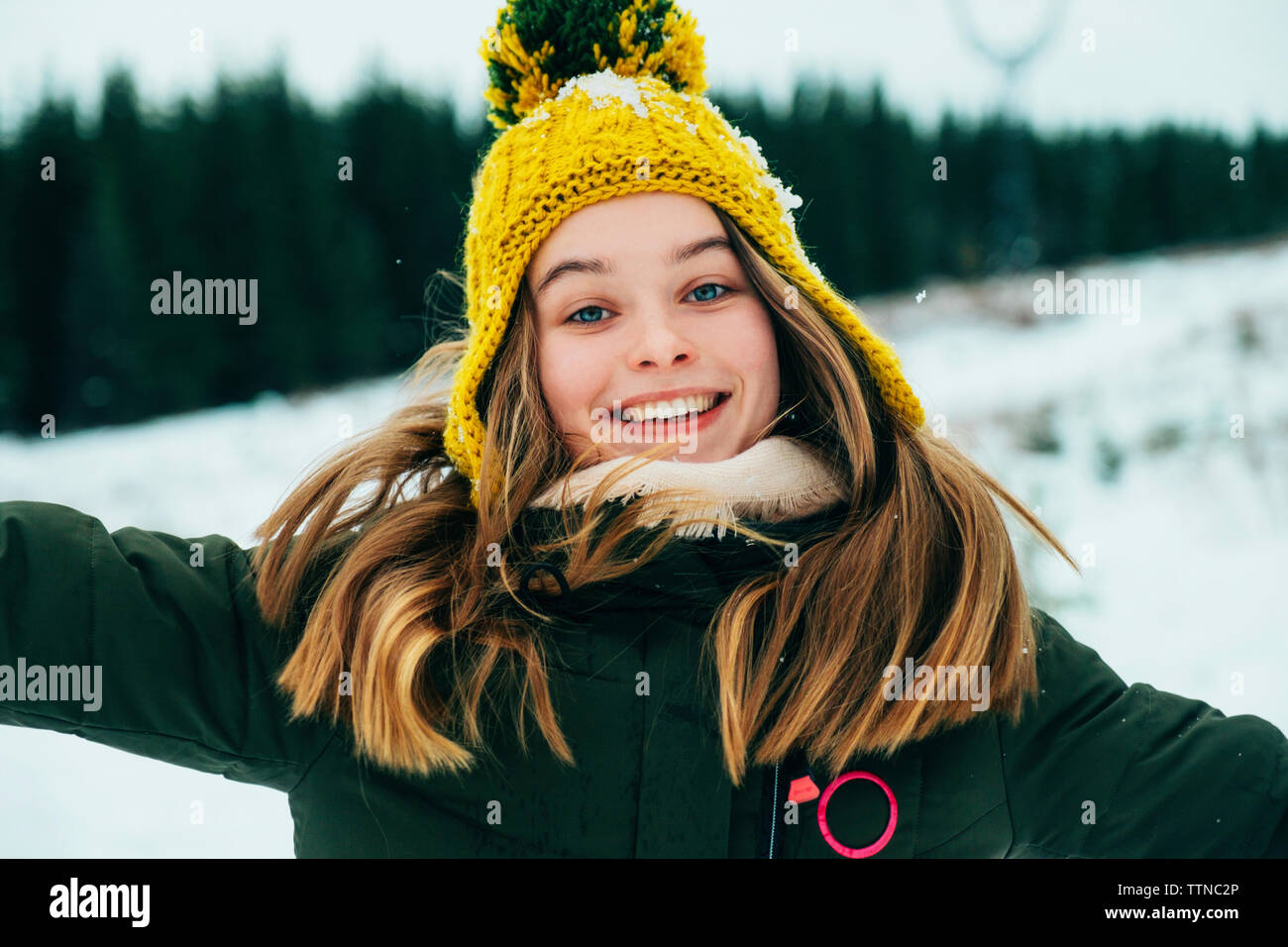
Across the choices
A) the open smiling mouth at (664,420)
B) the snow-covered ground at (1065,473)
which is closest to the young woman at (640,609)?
the open smiling mouth at (664,420)

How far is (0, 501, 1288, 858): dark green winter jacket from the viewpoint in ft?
4.48

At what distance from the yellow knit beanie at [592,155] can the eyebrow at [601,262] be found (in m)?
0.06

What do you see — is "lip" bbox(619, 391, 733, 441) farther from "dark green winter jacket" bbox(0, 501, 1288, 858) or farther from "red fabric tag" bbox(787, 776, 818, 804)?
"red fabric tag" bbox(787, 776, 818, 804)

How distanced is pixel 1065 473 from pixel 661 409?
3.57 m

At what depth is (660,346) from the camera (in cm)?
156

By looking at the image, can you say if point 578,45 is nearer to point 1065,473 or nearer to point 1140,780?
point 1140,780

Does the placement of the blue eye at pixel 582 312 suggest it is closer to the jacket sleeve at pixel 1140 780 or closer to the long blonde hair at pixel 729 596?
the long blonde hair at pixel 729 596

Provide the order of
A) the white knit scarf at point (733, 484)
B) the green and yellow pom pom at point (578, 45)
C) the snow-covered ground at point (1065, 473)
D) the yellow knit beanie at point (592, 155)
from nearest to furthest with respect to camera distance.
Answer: the white knit scarf at point (733, 484)
the yellow knit beanie at point (592, 155)
the green and yellow pom pom at point (578, 45)
the snow-covered ground at point (1065, 473)

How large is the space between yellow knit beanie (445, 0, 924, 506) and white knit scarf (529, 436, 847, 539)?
0.59 feet

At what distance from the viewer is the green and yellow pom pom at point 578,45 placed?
1.78 meters

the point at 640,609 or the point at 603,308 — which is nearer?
the point at 640,609

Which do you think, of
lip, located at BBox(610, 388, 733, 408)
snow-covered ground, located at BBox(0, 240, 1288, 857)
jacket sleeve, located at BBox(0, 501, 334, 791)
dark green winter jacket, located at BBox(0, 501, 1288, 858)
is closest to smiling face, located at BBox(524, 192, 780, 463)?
lip, located at BBox(610, 388, 733, 408)

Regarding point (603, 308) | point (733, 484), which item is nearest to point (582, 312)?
point (603, 308)
